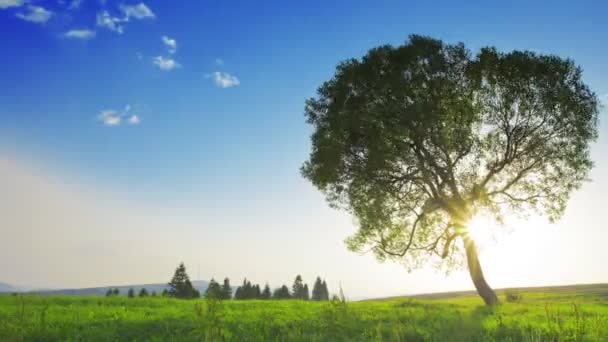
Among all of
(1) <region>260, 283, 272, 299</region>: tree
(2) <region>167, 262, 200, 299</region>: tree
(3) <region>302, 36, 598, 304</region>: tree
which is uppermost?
(3) <region>302, 36, 598, 304</region>: tree

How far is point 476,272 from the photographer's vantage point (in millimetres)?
26719

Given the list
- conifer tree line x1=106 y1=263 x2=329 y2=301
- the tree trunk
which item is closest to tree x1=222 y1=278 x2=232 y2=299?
conifer tree line x1=106 y1=263 x2=329 y2=301

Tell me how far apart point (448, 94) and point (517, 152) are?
19.7ft

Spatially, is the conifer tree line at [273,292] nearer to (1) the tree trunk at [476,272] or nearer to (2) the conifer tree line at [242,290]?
(2) the conifer tree line at [242,290]

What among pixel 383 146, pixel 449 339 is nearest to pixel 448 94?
pixel 383 146

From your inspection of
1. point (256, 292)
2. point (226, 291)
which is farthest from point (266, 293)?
point (226, 291)

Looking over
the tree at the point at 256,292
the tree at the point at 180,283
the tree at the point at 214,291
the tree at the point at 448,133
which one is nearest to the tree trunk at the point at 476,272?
the tree at the point at 448,133

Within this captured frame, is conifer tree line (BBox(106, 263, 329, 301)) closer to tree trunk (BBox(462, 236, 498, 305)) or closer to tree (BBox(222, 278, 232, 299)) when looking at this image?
tree (BBox(222, 278, 232, 299))

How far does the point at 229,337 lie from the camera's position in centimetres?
880

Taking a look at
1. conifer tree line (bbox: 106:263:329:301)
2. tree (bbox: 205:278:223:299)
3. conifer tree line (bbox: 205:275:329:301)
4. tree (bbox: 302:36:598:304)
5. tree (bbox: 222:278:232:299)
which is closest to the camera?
tree (bbox: 205:278:223:299)

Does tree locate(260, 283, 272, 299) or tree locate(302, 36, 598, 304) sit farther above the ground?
tree locate(302, 36, 598, 304)

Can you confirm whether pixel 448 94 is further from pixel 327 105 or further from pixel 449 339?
pixel 449 339

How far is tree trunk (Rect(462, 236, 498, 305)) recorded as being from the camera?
1029 inches

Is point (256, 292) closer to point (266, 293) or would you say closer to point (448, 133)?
point (266, 293)
